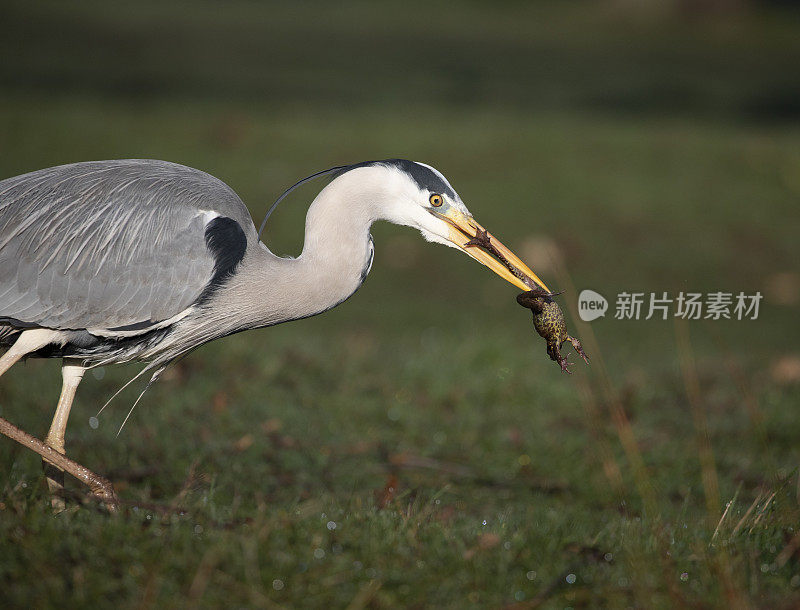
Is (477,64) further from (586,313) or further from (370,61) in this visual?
(586,313)

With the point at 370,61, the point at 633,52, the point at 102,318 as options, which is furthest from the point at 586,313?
the point at 633,52

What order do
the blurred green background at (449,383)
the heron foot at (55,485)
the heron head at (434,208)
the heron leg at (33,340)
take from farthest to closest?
the heron leg at (33,340)
the heron head at (434,208)
the heron foot at (55,485)
the blurred green background at (449,383)

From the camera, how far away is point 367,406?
591cm

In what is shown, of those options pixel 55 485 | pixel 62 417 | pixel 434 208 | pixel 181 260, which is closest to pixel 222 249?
pixel 181 260

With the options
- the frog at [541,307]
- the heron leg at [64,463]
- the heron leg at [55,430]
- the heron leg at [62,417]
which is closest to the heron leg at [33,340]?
the heron leg at [55,430]

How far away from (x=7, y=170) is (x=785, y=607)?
847cm

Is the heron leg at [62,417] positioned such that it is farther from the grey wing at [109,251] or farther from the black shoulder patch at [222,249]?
the black shoulder patch at [222,249]

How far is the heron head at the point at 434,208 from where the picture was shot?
3.95 m

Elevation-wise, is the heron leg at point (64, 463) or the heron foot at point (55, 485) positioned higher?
the heron leg at point (64, 463)

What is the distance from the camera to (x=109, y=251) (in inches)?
161

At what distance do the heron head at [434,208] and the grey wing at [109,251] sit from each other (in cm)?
68

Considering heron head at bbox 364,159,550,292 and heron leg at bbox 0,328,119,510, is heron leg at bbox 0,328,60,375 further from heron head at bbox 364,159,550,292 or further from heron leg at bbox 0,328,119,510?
heron head at bbox 364,159,550,292

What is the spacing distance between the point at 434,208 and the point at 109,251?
55.6 inches

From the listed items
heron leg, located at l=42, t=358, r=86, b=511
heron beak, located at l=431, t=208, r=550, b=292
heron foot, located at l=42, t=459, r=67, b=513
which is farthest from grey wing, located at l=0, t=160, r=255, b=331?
heron beak, located at l=431, t=208, r=550, b=292
